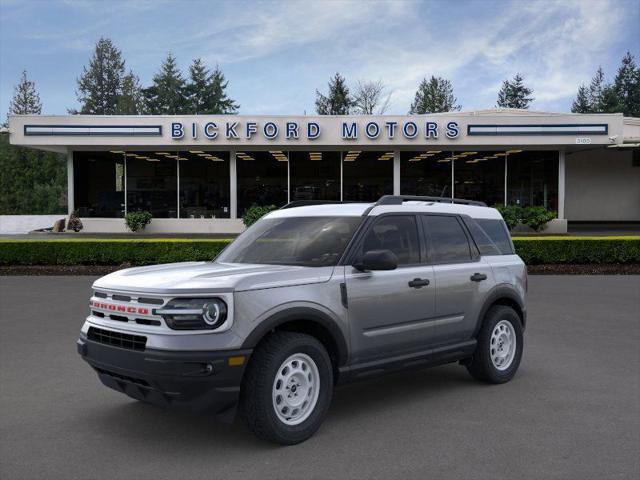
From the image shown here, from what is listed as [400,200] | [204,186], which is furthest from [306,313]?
[204,186]

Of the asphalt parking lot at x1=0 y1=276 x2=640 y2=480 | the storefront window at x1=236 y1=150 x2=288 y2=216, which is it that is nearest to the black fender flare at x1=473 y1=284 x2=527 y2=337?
the asphalt parking lot at x1=0 y1=276 x2=640 y2=480

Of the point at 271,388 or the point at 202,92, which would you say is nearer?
the point at 271,388

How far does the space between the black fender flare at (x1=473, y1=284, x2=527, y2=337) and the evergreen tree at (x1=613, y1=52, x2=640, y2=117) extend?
82161 millimetres

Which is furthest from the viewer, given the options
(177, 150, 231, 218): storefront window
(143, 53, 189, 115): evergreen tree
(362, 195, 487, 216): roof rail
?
(143, 53, 189, 115): evergreen tree

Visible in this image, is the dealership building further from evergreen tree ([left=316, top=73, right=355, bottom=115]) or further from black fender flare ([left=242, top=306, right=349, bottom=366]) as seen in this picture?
evergreen tree ([left=316, top=73, right=355, bottom=115])

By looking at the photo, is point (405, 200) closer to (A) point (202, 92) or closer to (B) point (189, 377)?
(B) point (189, 377)

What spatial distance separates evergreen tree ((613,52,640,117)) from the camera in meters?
80.1

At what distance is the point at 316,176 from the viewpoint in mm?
29375

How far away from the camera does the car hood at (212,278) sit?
436 cm

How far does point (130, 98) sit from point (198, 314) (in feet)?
260

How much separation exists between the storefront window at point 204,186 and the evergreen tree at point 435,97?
5358cm

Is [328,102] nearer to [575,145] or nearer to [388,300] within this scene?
[575,145]

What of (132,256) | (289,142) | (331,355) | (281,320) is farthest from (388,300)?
(289,142)

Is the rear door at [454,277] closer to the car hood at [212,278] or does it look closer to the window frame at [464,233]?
the window frame at [464,233]
